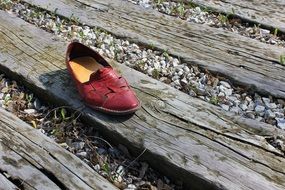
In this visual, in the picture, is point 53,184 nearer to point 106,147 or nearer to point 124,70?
point 106,147

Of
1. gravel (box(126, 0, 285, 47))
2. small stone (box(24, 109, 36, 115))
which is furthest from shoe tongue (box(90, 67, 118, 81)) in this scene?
gravel (box(126, 0, 285, 47))

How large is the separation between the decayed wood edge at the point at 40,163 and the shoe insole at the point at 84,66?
570mm

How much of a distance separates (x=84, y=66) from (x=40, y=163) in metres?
0.98

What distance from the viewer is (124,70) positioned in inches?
153

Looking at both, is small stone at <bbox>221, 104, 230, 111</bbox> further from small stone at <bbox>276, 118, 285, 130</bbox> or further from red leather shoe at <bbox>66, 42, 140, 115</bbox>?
red leather shoe at <bbox>66, 42, 140, 115</bbox>

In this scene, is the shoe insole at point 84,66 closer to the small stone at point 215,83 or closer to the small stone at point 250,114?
the small stone at point 215,83

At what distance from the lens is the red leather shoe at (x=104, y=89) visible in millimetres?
3201

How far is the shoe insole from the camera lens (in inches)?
141

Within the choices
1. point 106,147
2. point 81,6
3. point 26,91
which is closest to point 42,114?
point 26,91

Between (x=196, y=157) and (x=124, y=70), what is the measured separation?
1228 millimetres

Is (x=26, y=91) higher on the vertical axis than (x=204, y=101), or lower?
lower

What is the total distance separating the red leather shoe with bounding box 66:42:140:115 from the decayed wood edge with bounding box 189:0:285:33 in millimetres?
1750

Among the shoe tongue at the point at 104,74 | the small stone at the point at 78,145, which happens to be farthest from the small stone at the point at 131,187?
the shoe tongue at the point at 104,74

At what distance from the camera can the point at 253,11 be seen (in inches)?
188
